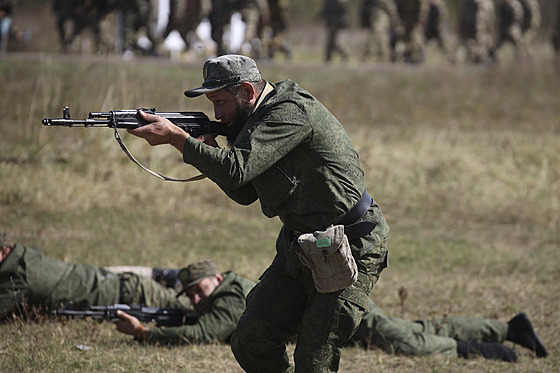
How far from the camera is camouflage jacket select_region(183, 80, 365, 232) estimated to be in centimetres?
369

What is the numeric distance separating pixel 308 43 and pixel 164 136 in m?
26.6

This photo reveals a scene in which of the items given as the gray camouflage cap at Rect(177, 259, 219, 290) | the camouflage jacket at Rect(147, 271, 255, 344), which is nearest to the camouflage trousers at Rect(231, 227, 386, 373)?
the camouflage jacket at Rect(147, 271, 255, 344)

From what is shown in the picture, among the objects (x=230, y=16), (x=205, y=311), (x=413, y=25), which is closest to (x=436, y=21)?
(x=413, y=25)

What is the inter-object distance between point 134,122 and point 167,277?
3333 mm

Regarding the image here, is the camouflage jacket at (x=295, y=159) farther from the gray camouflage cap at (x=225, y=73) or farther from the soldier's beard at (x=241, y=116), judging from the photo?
the gray camouflage cap at (x=225, y=73)

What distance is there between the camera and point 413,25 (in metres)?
18.4

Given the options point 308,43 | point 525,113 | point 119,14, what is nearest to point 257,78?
point 525,113

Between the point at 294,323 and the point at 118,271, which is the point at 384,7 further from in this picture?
the point at 294,323

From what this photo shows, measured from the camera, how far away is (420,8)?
1820cm

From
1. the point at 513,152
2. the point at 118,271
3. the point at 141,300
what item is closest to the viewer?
the point at 141,300

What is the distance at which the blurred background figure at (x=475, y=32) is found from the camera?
19078 mm

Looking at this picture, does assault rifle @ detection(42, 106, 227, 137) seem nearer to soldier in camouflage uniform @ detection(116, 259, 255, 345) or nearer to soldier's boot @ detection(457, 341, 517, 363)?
soldier in camouflage uniform @ detection(116, 259, 255, 345)

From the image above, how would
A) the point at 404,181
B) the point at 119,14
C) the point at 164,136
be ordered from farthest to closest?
the point at 119,14 → the point at 404,181 → the point at 164,136

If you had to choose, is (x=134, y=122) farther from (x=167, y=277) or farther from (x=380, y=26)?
(x=380, y=26)
